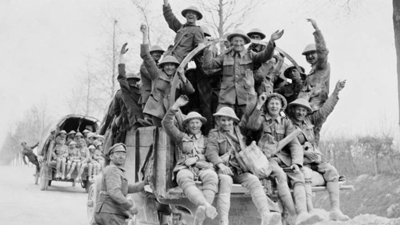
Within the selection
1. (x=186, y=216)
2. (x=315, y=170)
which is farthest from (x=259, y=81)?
(x=186, y=216)

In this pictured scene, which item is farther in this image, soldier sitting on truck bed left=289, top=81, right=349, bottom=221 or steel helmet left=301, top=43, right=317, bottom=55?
steel helmet left=301, top=43, right=317, bottom=55

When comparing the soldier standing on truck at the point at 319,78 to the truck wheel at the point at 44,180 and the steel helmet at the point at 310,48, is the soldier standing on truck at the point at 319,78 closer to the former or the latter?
the steel helmet at the point at 310,48

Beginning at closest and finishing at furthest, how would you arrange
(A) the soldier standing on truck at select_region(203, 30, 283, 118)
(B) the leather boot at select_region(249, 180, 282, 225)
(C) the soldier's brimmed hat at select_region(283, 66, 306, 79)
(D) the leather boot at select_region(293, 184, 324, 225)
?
1. (B) the leather boot at select_region(249, 180, 282, 225)
2. (D) the leather boot at select_region(293, 184, 324, 225)
3. (A) the soldier standing on truck at select_region(203, 30, 283, 118)
4. (C) the soldier's brimmed hat at select_region(283, 66, 306, 79)

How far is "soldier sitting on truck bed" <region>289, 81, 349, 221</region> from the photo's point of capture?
6.37 meters

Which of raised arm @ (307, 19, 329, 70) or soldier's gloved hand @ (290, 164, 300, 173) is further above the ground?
raised arm @ (307, 19, 329, 70)

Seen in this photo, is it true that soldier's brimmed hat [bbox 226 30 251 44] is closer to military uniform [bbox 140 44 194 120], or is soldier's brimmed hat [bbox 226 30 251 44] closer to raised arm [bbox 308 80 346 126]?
military uniform [bbox 140 44 194 120]

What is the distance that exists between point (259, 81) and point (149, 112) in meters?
1.77

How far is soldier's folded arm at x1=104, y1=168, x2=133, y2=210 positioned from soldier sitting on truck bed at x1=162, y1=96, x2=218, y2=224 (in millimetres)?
722

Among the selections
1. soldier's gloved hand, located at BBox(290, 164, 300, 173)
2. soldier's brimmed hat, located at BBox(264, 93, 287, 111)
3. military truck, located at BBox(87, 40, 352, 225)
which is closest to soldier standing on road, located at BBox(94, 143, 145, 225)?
military truck, located at BBox(87, 40, 352, 225)

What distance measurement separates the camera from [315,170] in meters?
6.74

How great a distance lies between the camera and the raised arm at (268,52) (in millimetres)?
6527

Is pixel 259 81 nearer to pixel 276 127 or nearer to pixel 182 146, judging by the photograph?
pixel 276 127

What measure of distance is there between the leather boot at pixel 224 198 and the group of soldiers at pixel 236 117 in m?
0.01

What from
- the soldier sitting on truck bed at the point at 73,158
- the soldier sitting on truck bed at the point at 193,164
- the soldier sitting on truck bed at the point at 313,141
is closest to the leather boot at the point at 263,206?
the soldier sitting on truck bed at the point at 193,164
